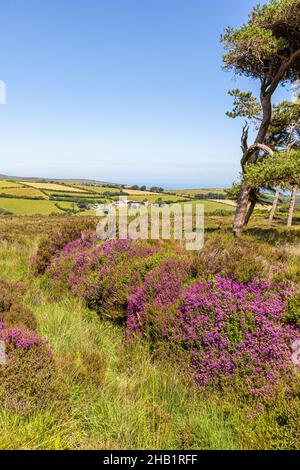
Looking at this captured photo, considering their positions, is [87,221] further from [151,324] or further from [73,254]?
[151,324]

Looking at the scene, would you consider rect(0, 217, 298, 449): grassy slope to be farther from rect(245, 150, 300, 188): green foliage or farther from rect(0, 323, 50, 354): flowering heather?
rect(245, 150, 300, 188): green foliage

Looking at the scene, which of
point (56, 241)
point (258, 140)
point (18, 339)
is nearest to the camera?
point (18, 339)

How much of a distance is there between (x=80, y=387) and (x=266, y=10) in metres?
13.5

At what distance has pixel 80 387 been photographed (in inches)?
135

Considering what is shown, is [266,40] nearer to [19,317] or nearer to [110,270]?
[110,270]

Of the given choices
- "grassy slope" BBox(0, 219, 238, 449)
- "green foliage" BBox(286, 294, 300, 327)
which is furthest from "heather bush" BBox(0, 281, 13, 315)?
"green foliage" BBox(286, 294, 300, 327)

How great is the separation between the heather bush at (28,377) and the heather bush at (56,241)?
17.0 ft

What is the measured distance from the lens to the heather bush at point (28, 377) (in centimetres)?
292

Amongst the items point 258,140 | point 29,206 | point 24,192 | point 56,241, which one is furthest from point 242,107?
point 24,192

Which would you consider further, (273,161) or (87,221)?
(87,221)

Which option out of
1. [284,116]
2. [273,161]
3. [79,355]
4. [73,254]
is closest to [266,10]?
[273,161]

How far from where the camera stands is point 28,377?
3158 mm

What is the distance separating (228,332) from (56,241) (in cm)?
696

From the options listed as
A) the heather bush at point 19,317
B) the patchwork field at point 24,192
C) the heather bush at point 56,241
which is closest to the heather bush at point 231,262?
the heather bush at point 19,317
